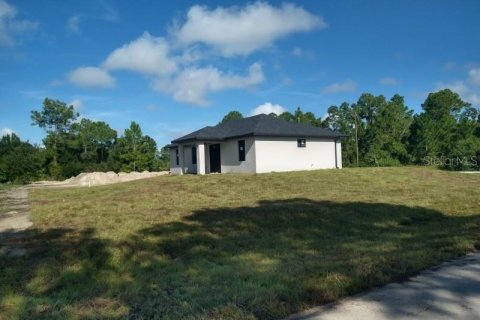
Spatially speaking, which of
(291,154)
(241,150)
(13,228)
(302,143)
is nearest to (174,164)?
(241,150)

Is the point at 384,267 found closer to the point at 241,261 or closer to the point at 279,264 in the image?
the point at 279,264

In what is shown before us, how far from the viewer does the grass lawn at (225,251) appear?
4543 millimetres

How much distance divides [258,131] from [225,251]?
60.6 ft

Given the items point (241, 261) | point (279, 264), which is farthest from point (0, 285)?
point (279, 264)

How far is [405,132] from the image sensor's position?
5703 centimetres

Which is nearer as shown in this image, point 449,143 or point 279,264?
point 279,264

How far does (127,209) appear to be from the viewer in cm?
1348

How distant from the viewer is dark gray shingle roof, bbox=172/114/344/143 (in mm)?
26672

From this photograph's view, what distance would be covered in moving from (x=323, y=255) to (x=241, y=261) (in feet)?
4.43

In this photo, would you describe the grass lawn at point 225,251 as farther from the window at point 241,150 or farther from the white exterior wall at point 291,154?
the window at point 241,150

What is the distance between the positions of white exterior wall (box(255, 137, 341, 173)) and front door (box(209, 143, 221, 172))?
437cm

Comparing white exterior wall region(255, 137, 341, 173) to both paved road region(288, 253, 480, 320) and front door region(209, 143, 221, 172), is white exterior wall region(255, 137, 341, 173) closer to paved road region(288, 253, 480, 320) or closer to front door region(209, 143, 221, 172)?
front door region(209, 143, 221, 172)

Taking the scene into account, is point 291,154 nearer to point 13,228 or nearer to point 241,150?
point 241,150

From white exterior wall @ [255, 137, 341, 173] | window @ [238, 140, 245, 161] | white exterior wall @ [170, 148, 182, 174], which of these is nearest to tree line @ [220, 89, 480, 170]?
white exterior wall @ [255, 137, 341, 173]
